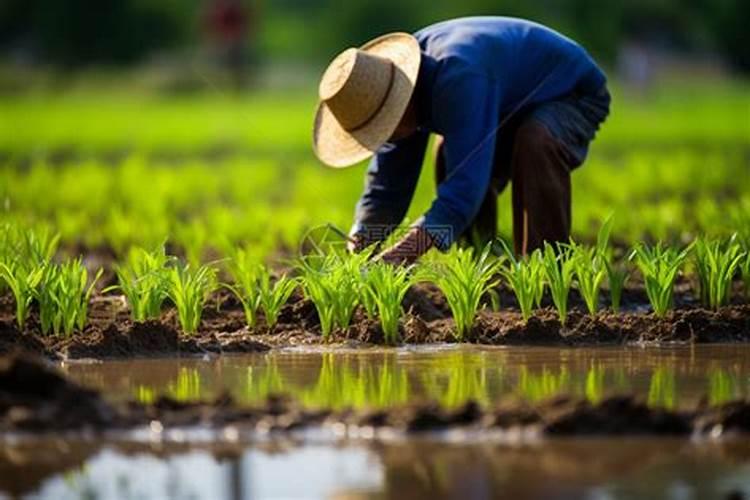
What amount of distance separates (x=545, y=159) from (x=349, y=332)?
117cm

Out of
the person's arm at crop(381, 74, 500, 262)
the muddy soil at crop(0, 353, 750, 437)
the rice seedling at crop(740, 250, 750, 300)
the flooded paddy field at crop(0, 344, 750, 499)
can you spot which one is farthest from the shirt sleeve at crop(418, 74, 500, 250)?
the muddy soil at crop(0, 353, 750, 437)

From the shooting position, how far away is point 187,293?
7227 millimetres

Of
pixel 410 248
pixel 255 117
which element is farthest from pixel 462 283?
pixel 255 117

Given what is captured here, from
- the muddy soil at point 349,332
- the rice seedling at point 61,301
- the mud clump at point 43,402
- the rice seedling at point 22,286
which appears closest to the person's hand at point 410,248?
the muddy soil at point 349,332

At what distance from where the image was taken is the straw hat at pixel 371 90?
293 inches

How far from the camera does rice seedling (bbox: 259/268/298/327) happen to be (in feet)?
24.1

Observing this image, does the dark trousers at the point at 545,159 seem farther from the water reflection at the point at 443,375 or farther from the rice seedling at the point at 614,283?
the water reflection at the point at 443,375

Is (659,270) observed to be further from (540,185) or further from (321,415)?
(321,415)

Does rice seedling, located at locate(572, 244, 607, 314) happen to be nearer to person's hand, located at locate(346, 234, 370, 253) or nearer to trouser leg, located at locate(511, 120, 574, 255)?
trouser leg, located at locate(511, 120, 574, 255)

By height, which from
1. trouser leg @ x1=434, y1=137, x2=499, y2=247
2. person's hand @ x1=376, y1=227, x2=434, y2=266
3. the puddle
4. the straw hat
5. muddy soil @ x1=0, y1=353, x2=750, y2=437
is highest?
the straw hat

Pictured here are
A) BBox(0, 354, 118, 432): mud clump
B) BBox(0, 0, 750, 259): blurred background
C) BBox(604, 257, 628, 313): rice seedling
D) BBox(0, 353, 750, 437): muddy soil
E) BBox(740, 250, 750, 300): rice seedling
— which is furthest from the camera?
BBox(0, 0, 750, 259): blurred background

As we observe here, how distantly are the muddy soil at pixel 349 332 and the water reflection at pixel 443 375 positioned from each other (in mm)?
137

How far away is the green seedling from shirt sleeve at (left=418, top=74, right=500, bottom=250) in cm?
53

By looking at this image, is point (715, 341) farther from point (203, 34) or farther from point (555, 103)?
point (203, 34)
